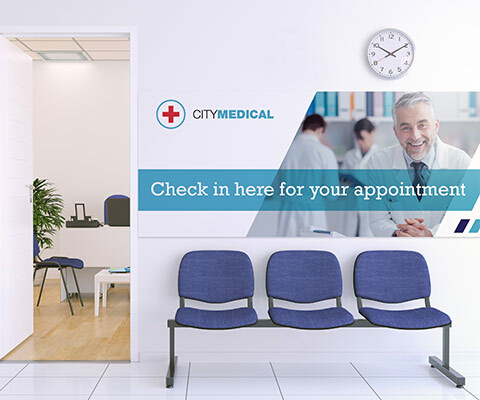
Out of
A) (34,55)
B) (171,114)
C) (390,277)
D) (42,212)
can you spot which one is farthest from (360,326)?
(34,55)

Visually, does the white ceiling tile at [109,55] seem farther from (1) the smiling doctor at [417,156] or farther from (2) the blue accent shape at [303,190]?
(1) the smiling doctor at [417,156]

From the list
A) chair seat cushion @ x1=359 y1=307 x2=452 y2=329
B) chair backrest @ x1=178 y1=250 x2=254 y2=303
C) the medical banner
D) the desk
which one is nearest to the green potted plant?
the desk

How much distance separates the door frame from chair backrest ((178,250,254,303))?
0.39 meters

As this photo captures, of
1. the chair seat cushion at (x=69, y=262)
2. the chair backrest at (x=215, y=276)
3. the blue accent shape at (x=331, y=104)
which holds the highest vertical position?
the blue accent shape at (x=331, y=104)

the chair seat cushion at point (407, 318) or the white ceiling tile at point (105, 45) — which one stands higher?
the white ceiling tile at point (105, 45)

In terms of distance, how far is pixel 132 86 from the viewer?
397 centimetres

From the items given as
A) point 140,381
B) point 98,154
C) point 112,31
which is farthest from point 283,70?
point 98,154

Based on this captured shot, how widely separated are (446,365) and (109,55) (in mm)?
6004

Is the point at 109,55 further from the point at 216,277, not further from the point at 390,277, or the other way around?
the point at 390,277

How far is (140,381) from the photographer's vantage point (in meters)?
3.62

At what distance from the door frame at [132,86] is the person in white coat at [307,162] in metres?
1.09

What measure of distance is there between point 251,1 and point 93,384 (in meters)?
2.91

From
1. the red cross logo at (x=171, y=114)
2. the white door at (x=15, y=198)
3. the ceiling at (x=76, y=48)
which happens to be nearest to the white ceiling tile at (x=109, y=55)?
the ceiling at (x=76, y=48)

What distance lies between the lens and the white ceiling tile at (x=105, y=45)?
22.7 feet
